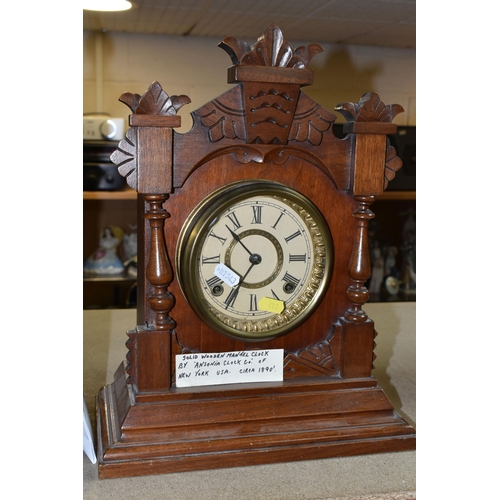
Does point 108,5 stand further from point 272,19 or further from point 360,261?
point 360,261

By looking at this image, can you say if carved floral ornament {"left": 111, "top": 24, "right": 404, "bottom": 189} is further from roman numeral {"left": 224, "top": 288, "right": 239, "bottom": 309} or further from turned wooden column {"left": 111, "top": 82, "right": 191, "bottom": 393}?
roman numeral {"left": 224, "top": 288, "right": 239, "bottom": 309}

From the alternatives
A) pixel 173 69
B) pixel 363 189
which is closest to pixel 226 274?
pixel 363 189

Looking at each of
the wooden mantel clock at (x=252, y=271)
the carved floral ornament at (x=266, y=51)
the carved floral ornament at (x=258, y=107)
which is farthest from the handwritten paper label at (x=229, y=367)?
the carved floral ornament at (x=266, y=51)

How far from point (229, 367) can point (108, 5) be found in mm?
1921

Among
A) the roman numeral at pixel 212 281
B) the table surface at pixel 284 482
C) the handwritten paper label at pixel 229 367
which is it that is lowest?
the table surface at pixel 284 482

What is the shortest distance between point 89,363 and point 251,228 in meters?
0.55

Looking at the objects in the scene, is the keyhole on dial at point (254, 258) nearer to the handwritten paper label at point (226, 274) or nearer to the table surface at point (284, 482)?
the handwritten paper label at point (226, 274)

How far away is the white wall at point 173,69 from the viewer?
11.1ft

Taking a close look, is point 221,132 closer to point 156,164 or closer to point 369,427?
point 156,164

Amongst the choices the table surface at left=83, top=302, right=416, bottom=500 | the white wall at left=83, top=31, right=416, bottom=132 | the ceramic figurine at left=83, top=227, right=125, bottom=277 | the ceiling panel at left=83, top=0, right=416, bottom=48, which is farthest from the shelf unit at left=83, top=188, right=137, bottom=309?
the table surface at left=83, top=302, right=416, bottom=500

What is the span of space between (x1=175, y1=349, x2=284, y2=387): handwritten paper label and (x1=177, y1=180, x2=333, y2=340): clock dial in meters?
0.03

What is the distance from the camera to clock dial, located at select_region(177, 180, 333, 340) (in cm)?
92

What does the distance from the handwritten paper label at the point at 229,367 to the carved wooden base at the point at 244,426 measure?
15mm
